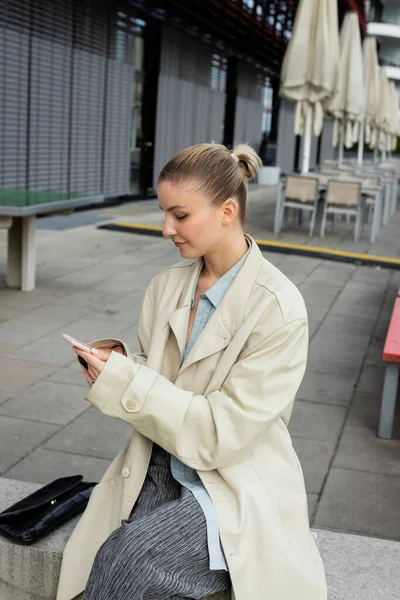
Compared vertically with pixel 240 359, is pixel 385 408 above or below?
below

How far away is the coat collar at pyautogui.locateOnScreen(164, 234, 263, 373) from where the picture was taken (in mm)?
2141

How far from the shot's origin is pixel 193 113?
60.8ft

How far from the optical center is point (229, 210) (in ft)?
7.13

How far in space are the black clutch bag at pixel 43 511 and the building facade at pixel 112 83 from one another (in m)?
9.02

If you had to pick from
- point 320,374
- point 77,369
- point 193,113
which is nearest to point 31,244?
point 77,369

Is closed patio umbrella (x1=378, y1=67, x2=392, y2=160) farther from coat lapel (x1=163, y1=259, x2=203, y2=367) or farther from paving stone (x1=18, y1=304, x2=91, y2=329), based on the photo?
coat lapel (x1=163, y1=259, x2=203, y2=367)

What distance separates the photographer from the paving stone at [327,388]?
5164 millimetres

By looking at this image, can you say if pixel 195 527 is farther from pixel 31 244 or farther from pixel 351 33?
pixel 351 33

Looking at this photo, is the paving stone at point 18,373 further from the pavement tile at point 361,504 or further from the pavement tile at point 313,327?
the pavement tile at point 313,327

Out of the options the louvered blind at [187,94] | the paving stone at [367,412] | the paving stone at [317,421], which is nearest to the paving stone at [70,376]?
the paving stone at [317,421]

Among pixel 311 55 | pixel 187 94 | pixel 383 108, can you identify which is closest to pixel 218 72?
pixel 187 94

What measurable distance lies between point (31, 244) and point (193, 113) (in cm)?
1166

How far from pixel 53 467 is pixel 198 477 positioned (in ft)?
6.30

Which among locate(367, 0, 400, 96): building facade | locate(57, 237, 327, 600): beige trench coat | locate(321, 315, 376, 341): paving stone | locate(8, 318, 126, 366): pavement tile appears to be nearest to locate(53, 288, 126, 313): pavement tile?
locate(8, 318, 126, 366): pavement tile
